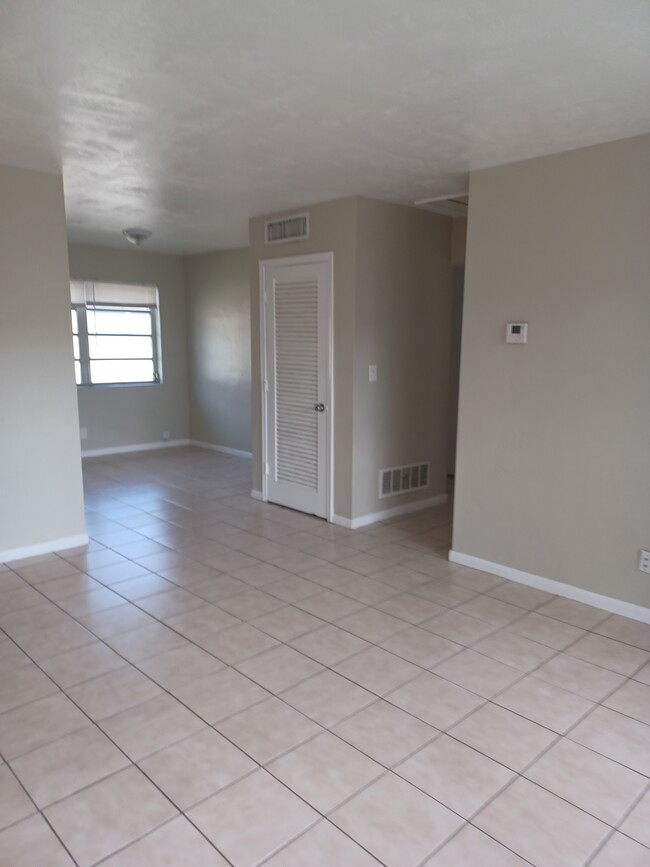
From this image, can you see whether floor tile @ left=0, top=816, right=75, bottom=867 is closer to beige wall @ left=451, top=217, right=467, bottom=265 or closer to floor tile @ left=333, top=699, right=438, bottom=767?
floor tile @ left=333, top=699, right=438, bottom=767

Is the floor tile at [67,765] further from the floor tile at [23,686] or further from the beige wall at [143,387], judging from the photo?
the beige wall at [143,387]

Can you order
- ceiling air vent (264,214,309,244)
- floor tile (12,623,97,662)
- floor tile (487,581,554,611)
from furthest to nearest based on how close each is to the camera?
ceiling air vent (264,214,309,244)
floor tile (487,581,554,611)
floor tile (12,623,97,662)

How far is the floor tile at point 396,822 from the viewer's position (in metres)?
1.80

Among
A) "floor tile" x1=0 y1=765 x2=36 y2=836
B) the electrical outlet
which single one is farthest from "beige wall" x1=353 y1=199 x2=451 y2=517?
"floor tile" x1=0 y1=765 x2=36 y2=836

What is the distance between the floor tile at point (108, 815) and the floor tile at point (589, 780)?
1.27 metres

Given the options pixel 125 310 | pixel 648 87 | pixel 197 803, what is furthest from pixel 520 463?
pixel 125 310

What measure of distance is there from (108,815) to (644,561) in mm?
2726

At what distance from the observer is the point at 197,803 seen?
6.50 ft

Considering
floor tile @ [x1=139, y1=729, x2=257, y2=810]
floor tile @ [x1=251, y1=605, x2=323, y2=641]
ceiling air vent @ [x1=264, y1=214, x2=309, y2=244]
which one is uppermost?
ceiling air vent @ [x1=264, y1=214, x2=309, y2=244]

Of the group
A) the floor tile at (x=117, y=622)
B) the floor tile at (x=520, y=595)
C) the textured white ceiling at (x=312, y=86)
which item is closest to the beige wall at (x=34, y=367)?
the textured white ceiling at (x=312, y=86)

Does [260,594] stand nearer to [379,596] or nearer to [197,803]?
[379,596]

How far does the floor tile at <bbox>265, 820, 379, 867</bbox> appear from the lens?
69.1 inches

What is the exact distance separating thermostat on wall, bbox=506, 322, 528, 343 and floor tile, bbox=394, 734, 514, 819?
7.33 feet

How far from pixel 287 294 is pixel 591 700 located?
11.8 feet
